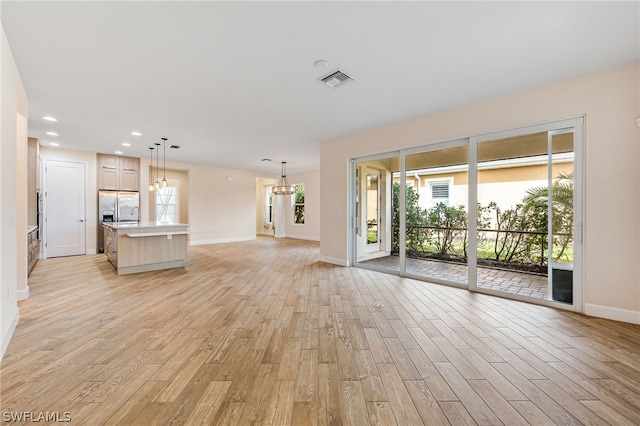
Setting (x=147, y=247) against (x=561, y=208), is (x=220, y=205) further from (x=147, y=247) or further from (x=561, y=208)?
(x=561, y=208)

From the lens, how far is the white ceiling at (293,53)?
2.12m

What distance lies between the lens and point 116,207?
7.54 meters

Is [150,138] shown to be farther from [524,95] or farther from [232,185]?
[524,95]

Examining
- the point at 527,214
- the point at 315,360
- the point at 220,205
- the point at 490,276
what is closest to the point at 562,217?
the point at 527,214

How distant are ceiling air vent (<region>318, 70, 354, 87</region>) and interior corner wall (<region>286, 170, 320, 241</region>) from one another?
7.08 metres

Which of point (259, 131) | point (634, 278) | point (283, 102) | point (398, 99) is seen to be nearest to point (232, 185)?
point (259, 131)

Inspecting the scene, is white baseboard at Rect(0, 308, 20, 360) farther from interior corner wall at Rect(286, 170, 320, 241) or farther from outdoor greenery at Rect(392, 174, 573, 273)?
interior corner wall at Rect(286, 170, 320, 241)

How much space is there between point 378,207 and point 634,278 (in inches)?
157

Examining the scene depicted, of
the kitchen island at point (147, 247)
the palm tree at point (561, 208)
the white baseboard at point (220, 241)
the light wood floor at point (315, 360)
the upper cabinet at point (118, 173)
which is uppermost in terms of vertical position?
the upper cabinet at point (118, 173)

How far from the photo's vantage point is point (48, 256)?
6.63 metres

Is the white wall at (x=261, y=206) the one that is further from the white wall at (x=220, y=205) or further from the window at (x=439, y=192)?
the window at (x=439, y=192)

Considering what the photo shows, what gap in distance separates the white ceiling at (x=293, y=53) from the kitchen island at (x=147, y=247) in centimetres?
208

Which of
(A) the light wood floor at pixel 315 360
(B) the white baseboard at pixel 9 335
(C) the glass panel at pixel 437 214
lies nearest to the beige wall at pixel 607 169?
(A) the light wood floor at pixel 315 360

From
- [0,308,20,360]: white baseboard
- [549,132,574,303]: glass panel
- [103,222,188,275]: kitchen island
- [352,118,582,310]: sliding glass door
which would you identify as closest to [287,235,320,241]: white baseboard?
[352,118,582,310]: sliding glass door
